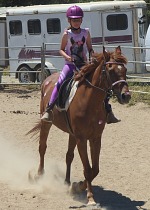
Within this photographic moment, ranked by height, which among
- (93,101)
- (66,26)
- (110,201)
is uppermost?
(66,26)

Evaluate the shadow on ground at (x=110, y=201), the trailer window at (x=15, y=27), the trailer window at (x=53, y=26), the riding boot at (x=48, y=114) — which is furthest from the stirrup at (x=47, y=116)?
the trailer window at (x=15, y=27)

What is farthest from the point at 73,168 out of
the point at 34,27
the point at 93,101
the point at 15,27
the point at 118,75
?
the point at 15,27

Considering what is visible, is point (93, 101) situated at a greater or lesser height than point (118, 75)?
lesser

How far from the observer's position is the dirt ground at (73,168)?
219 inches

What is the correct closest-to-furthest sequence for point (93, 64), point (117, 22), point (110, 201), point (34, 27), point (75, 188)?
point (93, 64)
point (110, 201)
point (75, 188)
point (117, 22)
point (34, 27)

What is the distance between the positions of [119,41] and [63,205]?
11.5m

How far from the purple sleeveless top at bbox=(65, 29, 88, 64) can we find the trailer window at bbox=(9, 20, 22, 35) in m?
12.5

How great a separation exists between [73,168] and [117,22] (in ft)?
33.2

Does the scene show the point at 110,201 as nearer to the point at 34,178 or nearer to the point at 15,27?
the point at 34,178

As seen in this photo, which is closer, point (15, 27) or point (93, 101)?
point (93, 101)

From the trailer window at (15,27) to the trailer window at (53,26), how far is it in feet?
4.16

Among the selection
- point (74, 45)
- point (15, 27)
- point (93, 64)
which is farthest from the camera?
point (15, 27)

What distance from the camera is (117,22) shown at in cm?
1634

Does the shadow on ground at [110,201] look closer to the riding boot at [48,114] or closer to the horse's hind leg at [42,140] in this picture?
the horse's hind leg at [42,140]
